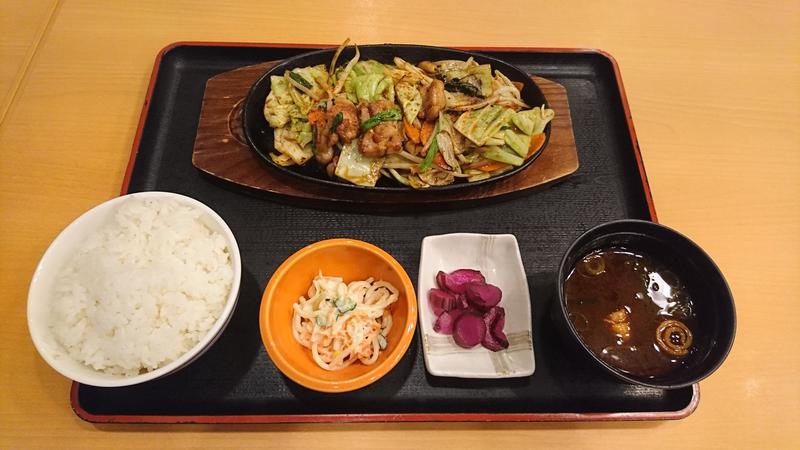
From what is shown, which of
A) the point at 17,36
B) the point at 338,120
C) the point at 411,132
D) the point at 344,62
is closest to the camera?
the point at 338,120

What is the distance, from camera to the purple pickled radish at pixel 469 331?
1717mm

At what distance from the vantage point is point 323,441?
1.74 metres

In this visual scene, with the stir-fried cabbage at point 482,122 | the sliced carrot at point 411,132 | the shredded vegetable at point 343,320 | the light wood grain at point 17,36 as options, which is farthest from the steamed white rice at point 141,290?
the light wood grain at point 17,36

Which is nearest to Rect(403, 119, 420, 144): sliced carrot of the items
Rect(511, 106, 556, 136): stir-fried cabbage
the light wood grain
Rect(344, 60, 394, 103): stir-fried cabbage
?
Rect(344, 60, 394, 103): stir-fried cabbage

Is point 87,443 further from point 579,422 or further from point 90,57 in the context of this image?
point 90,57

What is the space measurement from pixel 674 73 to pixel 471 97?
1.34 meters

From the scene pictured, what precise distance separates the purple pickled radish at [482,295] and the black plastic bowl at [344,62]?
483 mm

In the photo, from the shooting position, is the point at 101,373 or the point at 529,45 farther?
the point at 529,45

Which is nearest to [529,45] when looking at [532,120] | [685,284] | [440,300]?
[532,120]

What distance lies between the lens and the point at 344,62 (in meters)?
2.38

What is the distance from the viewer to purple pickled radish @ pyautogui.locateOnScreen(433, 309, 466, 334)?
5.82ft

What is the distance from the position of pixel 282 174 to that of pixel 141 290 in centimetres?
78

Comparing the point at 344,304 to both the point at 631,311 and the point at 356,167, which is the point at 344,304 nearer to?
the point at 356,167

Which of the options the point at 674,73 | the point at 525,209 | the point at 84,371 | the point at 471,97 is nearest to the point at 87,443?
the point at 84,371
